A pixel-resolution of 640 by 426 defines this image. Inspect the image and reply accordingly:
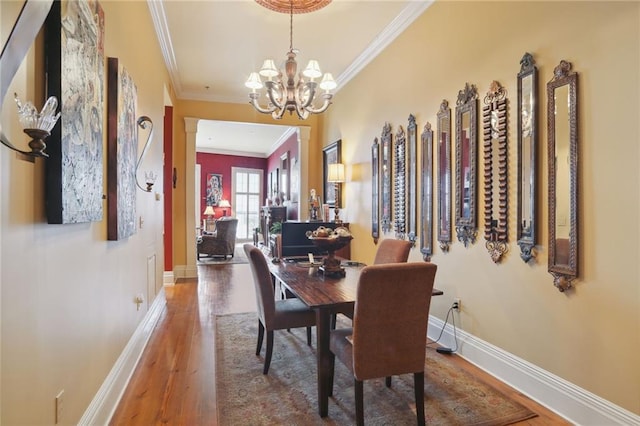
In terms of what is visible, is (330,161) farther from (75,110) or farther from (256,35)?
(75,110)

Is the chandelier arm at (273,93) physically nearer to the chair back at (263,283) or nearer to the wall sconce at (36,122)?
the chair back at (263,283)

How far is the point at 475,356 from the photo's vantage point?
267cm

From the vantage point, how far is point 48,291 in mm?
1307

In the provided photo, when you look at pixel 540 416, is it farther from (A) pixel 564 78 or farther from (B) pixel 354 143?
(B) pixel 354 143

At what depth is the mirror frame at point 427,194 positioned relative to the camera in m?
3.18

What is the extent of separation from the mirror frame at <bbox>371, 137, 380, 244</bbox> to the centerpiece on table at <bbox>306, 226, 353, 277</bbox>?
1.65 metres

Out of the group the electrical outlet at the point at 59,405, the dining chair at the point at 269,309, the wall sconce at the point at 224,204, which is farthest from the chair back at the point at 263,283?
the wall sconce at the point at 224,204

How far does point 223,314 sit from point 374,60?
3.45 m

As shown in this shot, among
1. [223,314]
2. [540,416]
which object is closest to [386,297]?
[540,416]

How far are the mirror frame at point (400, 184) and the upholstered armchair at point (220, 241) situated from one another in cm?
489

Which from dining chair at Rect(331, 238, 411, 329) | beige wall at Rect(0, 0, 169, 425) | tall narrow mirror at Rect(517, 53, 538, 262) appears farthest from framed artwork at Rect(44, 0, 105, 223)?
tall narrow mirror at Rect(517, 53, 538, 262)

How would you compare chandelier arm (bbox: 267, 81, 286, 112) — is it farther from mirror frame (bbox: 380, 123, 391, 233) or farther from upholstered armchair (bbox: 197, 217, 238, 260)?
upholstered armchair (bbox: 197, 217, 238, 260)

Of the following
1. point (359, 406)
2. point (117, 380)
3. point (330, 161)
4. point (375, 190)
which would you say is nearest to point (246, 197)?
point (330, 161)

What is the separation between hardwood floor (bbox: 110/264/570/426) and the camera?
6.63 feet
